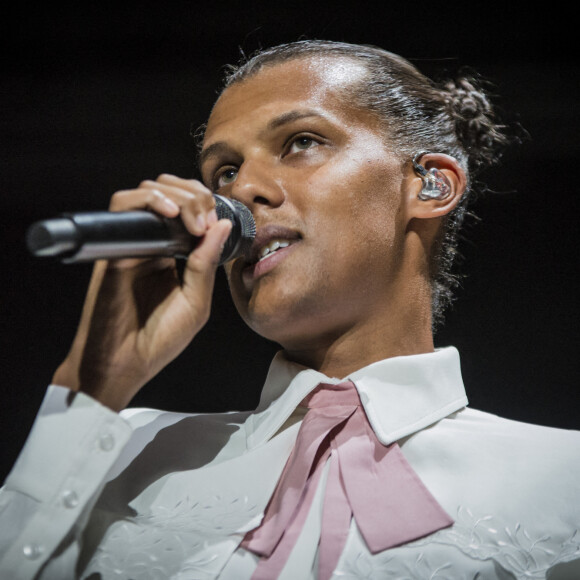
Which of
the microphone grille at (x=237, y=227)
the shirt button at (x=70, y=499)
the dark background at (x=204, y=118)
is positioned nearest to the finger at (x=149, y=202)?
the microphone grille at (x=237, y=227)

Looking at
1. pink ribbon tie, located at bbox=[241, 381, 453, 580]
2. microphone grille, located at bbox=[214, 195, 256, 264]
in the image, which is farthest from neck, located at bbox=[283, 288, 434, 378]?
microphone grille, located at bbox=[214, 195, 256, 264]

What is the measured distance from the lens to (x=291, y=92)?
1587 millimetres

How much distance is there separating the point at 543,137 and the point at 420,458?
1169 mm

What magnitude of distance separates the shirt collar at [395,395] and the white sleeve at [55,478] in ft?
1.27

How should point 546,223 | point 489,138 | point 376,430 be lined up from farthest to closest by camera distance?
point 546,223 < point 489,138 < point 376,430

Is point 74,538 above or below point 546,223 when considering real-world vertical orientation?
below

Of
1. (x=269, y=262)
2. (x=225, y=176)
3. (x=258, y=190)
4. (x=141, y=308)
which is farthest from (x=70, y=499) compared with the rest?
(x=225, y=176)

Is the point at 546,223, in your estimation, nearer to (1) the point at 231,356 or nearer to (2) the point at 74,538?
(1) the point at 231,356

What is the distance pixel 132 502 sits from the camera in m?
1.38

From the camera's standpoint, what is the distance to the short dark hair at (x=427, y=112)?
1.66 m

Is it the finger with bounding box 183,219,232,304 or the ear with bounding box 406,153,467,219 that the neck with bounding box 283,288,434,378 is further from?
the finger with bounding box 183,219,232,304

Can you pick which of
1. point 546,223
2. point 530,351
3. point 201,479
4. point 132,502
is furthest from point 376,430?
point 546,223

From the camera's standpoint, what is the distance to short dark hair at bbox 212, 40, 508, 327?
1.66 m

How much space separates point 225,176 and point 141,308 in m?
0.52
